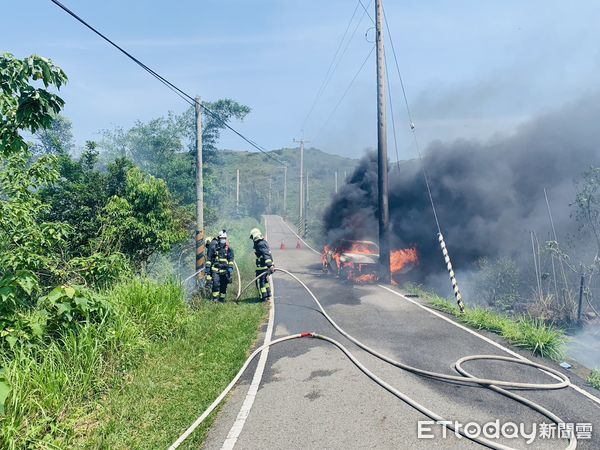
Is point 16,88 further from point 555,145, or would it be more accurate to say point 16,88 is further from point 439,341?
point 555,145

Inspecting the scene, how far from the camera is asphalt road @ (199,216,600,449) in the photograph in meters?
4.30

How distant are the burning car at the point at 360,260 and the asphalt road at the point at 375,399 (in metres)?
6.35

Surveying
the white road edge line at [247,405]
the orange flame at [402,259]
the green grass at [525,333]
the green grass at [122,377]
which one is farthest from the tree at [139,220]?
the orange flame at [402,259]

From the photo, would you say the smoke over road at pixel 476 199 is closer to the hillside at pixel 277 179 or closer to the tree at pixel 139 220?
the tree at pixel 139 220

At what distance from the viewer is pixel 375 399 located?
5.21m

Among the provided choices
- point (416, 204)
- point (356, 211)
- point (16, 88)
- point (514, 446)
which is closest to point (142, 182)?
point (16, 88)

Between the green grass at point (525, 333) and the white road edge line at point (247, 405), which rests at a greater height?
the green grass at point (525, 333)

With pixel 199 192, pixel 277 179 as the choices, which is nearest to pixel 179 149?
pixel 199 192

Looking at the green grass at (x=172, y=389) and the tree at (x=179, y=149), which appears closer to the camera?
the green grass at (x=172, y=389)

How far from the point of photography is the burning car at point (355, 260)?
50.0 feet

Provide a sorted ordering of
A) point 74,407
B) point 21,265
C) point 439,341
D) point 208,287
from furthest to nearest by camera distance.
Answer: point 208,287, point 439,341, point 21,265, point 74,407

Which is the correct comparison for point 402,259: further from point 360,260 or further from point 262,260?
point 262,260

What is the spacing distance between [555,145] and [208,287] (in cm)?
1765

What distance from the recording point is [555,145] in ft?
65.6
